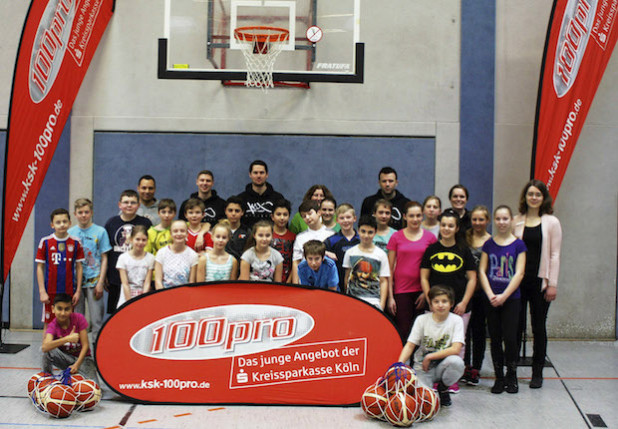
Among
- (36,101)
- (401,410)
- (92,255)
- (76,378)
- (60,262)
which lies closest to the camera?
(401,410)

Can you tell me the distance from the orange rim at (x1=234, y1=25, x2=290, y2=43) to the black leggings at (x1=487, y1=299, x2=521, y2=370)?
3754mm

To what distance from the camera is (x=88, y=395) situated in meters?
5.75

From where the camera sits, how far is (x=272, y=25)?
8039mm

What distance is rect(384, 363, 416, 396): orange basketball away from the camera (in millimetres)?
5613

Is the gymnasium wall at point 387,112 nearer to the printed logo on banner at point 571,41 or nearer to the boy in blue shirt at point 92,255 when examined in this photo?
the printed logo on banner at point 571,41

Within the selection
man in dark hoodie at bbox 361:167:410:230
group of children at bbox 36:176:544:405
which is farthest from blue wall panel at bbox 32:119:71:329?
man in dark hoodie at bbox 361:167:410:230

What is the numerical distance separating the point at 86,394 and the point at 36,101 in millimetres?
3610

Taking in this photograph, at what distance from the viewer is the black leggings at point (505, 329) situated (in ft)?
21.4

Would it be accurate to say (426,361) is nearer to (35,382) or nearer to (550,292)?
(550,292)

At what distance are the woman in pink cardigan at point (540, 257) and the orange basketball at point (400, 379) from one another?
5.55ft

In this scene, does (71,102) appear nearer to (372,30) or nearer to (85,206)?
(85,206)

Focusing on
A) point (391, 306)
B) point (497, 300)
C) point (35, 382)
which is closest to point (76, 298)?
point (35, 382)

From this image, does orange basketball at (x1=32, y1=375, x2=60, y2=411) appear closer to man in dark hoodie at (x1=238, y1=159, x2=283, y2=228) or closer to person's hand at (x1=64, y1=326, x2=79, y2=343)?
person's hand at (x1=64, y1=326, x2=79, y2=343)

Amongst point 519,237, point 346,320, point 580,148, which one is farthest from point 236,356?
point 580,148
